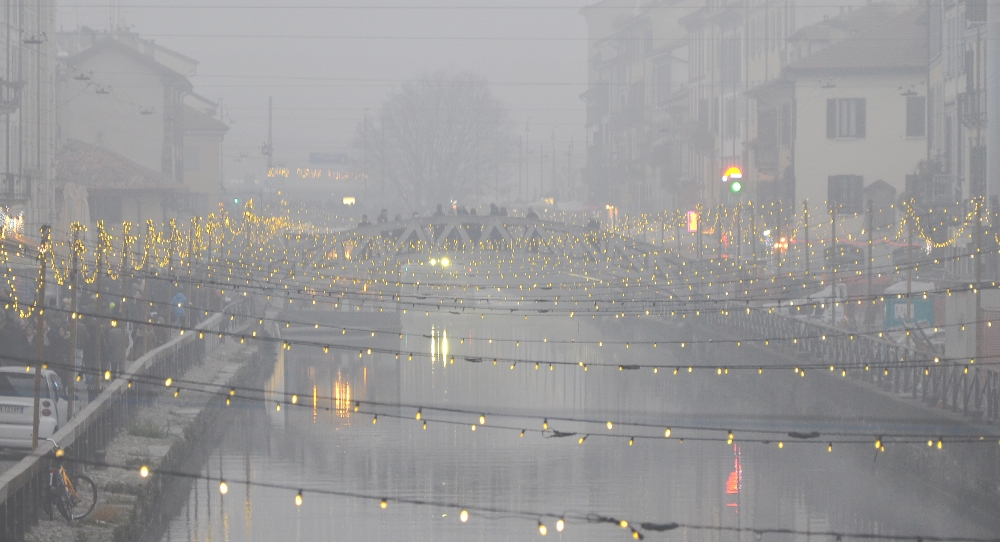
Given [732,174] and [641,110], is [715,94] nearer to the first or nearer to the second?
[641,110]

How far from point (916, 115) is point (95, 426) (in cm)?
3755

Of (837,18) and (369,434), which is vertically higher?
(837,18)

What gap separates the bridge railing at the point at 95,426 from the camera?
50.7 ft

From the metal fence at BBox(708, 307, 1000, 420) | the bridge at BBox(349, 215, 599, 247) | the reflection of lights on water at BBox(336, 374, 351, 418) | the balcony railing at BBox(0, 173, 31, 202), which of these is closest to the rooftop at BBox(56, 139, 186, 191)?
the bridge at BBox(349, 215, 599, 247)

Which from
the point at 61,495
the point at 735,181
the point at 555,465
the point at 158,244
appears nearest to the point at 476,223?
the point at 158,244

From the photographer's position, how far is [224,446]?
31.5 m

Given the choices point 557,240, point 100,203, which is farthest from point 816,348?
point 100,203

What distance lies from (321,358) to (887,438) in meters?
27.1

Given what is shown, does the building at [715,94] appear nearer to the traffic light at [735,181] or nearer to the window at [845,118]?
the window at [845,118]

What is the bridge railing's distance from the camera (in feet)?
50.7

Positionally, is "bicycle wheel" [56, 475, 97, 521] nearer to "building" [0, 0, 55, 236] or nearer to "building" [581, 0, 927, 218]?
"building" [581, 0, 927, 218]

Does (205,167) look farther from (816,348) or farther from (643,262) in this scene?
(816,348)

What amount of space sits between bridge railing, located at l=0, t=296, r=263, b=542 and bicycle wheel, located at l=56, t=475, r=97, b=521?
29 cm

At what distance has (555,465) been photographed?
1210 inches
